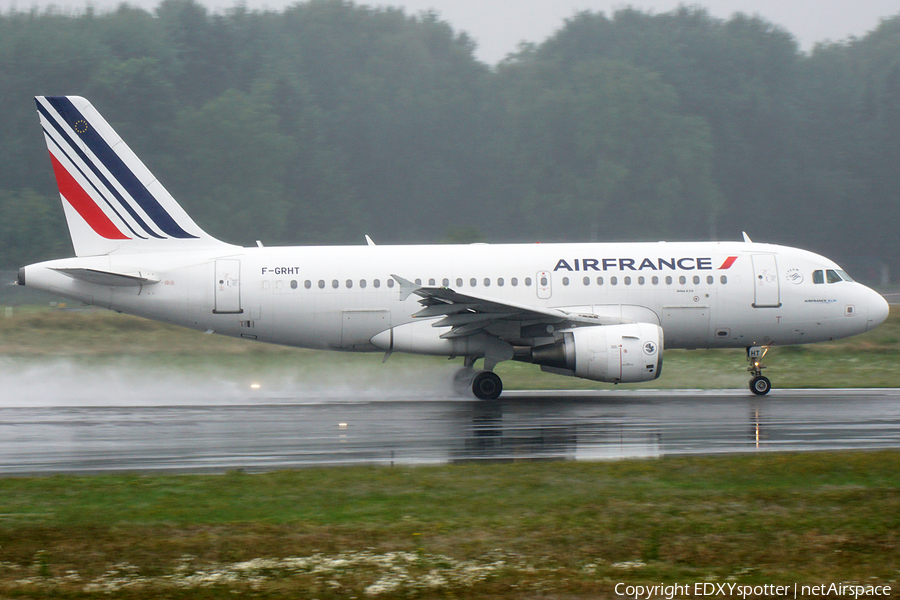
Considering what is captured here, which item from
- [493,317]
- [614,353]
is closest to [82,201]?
[493,317]

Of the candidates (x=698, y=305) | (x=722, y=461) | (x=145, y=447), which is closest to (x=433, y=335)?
(x=698, y=305)

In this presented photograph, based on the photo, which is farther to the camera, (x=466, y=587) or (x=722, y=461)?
(x=722, y=461)

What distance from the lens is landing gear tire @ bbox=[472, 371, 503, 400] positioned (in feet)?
62.8

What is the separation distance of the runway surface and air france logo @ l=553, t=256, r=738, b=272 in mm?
2707

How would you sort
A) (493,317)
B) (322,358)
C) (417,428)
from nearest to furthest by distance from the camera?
(417,428) < (493,317) < (322,358)

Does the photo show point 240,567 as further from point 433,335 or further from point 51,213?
point 51,213

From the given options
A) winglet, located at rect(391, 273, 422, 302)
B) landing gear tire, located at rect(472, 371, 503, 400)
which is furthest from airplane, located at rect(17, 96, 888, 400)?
winglet, located at rect(391, 273, 422, 302)

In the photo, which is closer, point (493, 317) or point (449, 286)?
point (493, 317)

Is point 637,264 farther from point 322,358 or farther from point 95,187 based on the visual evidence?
point 95,187

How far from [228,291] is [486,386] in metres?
5.79

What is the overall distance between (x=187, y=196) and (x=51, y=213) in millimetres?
7663

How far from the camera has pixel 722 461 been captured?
1145 cm

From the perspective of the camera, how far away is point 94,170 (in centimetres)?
2011

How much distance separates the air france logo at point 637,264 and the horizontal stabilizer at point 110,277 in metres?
8.67
